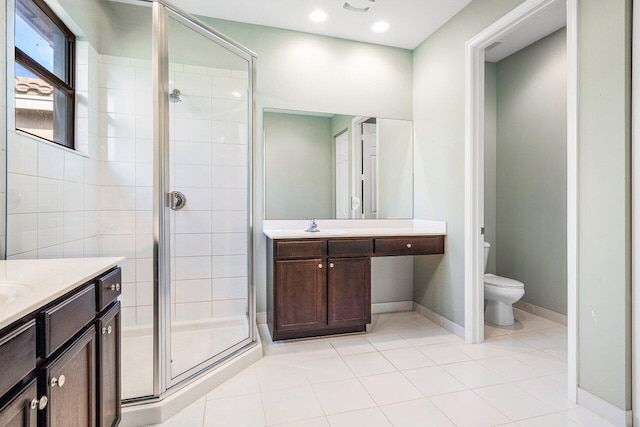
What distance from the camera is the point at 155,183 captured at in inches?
66.4

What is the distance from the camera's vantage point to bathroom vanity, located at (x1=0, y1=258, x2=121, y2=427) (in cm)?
73

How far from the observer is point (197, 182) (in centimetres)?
257

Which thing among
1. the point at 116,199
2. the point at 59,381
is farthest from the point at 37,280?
the point at 116,199

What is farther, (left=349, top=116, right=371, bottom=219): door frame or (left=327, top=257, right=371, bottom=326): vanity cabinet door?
(left=349, top=116, right=371, bottom=219): door frame

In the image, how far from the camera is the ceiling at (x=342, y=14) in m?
2.47

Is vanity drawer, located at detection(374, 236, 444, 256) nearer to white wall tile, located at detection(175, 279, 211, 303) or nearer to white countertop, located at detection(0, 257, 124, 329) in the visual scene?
white wall tile, located at detection(175, 279, 211, 303)

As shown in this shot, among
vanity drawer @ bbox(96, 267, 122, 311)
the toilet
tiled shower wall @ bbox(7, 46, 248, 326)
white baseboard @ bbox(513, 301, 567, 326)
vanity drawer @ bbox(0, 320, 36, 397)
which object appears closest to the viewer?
vanity drawer @ bbox(0, 320, 36, 397)

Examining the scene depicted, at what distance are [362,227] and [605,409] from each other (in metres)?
1.99

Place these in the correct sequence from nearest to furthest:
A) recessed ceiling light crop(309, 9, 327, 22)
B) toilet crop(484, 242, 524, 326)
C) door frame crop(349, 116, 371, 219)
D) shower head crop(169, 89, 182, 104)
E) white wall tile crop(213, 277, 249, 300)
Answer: shower head crop(169, 89, 182, 104), recessed ceiling light crop(309, 9, 327, 22), white wall tile crop(213, 277, 249, 300), toilet crop(484, 242, 524, 326), door frame crop(349, 116, 371, 219)

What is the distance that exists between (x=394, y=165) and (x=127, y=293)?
2.51m

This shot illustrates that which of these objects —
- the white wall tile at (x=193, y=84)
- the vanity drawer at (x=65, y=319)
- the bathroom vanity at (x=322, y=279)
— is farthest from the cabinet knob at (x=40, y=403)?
the white wall tile at (x=193, y=84)

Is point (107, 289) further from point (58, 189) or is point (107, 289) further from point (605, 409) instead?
point (605, 409)

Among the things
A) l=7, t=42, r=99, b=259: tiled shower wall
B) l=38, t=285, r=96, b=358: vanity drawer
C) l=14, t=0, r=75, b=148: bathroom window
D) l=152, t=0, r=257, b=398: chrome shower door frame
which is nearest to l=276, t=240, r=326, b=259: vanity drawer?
l=152, t=0, r=257, b=398: chrome shower door frame

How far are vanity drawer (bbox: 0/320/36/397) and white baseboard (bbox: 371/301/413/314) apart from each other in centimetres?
278
